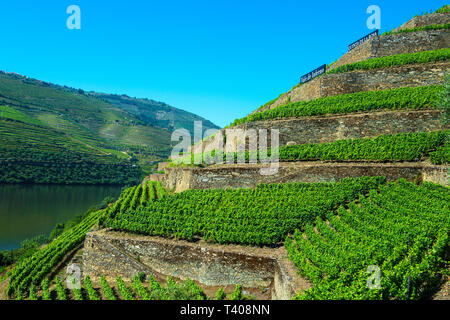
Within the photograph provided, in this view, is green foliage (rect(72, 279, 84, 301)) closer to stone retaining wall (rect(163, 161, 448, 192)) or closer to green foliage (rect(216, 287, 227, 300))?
green foliage (rect(216, 287, 227, 300))

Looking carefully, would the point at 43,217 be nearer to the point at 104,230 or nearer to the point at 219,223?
the point at 104,230

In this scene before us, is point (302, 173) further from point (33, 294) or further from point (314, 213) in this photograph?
point (33, 294)

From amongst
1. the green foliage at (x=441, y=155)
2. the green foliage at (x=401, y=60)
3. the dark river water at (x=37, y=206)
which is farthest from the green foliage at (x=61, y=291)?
the dark river water at (x=37, y=206)

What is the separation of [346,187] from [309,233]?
4.76 metres

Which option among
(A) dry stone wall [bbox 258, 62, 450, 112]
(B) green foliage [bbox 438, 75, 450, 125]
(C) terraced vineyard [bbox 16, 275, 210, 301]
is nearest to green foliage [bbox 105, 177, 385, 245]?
(C) terraced vineyard [bbox 16, 275, 210, 301]

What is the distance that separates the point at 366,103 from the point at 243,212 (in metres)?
12.7

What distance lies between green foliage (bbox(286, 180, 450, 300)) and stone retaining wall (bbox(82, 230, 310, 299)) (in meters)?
0.92

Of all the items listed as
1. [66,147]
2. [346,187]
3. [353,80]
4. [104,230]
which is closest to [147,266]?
[104,230]

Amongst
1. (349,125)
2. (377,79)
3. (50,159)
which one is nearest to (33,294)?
(349,125)

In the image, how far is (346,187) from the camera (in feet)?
51.1

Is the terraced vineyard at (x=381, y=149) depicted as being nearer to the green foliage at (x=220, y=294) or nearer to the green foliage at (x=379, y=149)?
the green foliage at (x=379, y=149)

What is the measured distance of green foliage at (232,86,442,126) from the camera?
1964 cm

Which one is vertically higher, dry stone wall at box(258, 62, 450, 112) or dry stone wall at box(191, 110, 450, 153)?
dry stone wall at box(258, 62, 450, 112)

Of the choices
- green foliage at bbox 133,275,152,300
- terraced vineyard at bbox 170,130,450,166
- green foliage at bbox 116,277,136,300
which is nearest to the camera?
green foliage at bbox 133,275,152,300
